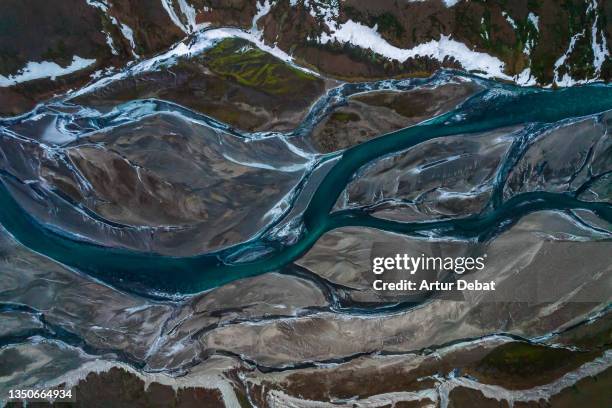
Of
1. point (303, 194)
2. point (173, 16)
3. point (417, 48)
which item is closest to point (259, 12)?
point (173, 16)

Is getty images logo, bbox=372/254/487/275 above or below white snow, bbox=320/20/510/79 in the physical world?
below

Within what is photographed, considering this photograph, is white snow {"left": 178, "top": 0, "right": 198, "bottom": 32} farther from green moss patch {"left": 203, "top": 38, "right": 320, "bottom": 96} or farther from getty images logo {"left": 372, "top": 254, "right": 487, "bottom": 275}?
getty images logo {"left": 372, "top": 254, "right": 487, "bottom": 275}

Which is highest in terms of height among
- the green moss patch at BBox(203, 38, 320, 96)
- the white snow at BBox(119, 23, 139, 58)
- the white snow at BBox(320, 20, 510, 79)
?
the white snow at BBox(320, 20, 510, 79)

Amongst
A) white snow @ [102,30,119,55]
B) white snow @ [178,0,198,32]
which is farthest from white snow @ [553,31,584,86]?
white snow @ [102,30,119,55]

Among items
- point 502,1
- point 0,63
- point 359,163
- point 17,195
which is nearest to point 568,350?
point 359,163

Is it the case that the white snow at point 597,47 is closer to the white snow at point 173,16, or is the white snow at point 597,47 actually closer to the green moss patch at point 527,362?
the green moss patch at point 527,362

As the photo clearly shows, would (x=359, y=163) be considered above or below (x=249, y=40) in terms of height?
below

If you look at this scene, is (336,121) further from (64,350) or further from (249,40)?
(64,350)
